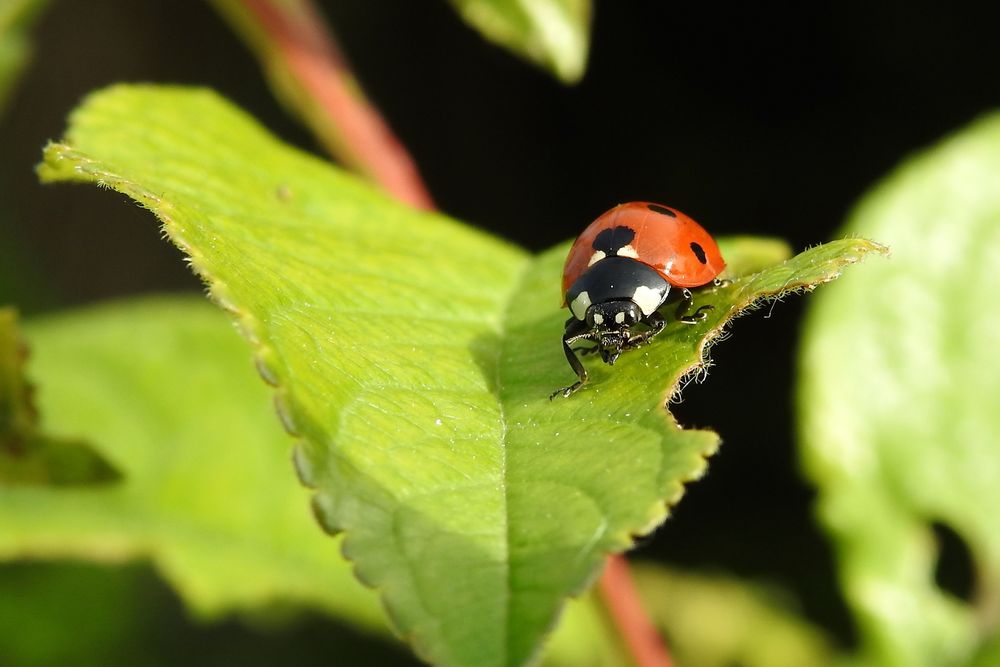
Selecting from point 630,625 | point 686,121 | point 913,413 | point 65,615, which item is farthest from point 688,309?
point 686,121

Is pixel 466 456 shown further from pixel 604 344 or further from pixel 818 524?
pixel 818 524

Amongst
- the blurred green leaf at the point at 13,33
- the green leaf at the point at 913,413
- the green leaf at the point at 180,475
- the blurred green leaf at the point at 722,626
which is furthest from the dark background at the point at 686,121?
the blurred green leaf at the point at 13,33

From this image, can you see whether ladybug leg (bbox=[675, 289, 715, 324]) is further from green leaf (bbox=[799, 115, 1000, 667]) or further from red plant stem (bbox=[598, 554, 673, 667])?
green leaf (bbox=[799, 115, 1000, 667])

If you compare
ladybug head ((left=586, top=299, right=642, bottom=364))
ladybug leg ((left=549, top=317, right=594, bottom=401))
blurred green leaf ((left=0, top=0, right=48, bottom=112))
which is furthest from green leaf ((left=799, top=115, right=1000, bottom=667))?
blurred green leaf ((left=0, top=0, right=48, bottom=112))

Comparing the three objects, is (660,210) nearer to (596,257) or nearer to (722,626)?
(596,257)

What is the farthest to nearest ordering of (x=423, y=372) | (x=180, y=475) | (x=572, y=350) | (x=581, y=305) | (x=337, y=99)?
1. (x=180, y=475)
2. (x=337, y=99)
3. (x=581, y=305)
4. (x=572, y=350)
5. (x=423, y=372)

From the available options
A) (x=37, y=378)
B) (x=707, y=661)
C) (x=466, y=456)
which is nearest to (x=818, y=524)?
(x=707, y=661)
